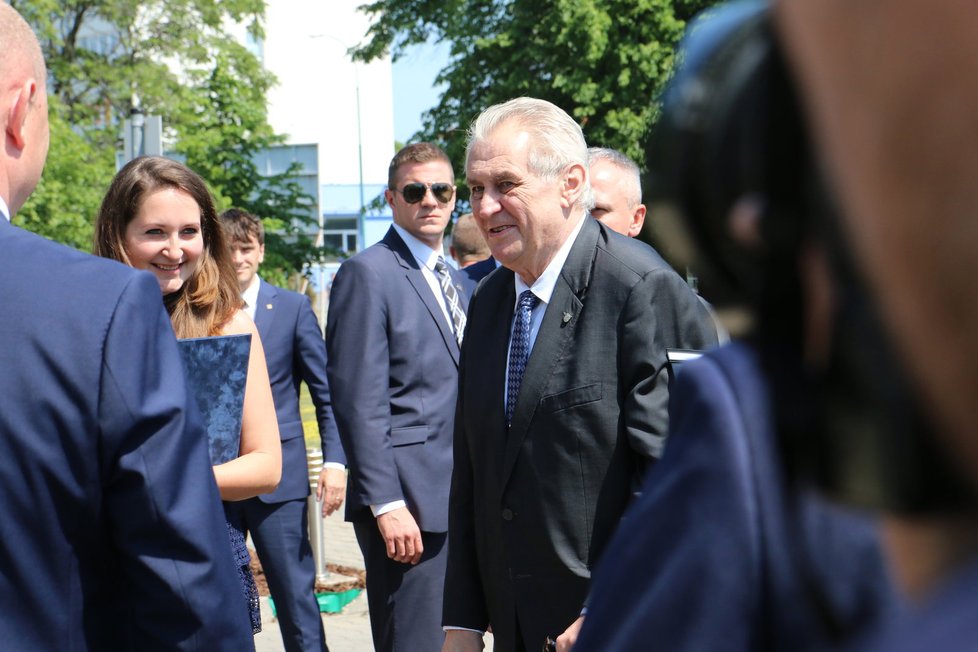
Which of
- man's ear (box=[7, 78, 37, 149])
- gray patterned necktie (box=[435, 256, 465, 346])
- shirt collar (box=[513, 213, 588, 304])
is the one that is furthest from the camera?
gray patterned necktie (box=[435, 256, 465, 346])

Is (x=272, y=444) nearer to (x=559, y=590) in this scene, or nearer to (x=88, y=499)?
(x=559, y=590)

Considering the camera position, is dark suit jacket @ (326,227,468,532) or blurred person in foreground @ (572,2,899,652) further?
dark suit jacket @ (326,227,468,532)

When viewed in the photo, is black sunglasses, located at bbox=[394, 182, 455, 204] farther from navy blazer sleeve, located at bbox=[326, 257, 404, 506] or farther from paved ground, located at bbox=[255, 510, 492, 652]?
paved ground, located at bbox=[255, 510, 492, 652]

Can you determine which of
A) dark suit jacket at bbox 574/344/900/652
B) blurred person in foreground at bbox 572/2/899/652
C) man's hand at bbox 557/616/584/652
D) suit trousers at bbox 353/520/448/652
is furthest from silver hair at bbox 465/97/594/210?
blurred person in foreground at bbox 572/2/899/652

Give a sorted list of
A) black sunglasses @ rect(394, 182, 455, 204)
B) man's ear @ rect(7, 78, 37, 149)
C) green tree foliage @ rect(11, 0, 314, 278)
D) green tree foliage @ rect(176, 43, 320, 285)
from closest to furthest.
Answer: man's ear @ rect(7, 78, 37, 149), black sunglasses @ rect(394, 182, 455, 204), green tree foliage @ rect(176, 43, 320, 285), green tree foliage @ rect(11, 0, 314, 278)

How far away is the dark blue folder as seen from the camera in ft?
10.5

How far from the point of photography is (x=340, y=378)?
4848mm

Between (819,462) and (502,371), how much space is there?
2.86 metres

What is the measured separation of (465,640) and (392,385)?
5.75 ft

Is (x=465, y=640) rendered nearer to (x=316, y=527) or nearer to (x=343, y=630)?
(x=343, y=630)

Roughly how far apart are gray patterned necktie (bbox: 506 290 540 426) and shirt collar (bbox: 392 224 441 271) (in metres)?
1.90

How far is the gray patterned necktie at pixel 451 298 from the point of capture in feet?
16.7

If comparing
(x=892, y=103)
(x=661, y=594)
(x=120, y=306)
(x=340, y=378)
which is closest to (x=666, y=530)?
(x=661, y=594)

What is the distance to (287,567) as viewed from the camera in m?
5.61
